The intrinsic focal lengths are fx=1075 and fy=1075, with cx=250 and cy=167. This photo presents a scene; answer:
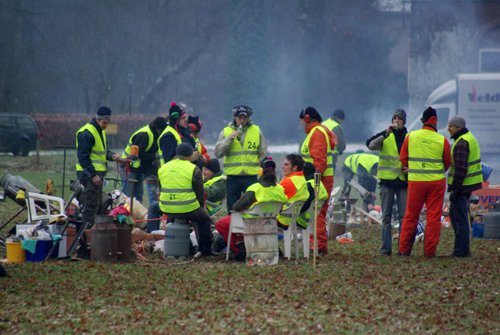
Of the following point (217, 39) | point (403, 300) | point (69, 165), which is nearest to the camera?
point (403, 300)

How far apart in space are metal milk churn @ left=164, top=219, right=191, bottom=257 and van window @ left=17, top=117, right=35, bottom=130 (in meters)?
27.8

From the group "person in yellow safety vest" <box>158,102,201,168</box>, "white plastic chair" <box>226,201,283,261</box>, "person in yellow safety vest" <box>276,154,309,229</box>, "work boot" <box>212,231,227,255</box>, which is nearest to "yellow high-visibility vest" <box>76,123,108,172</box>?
"person in yellow safety vest" <box>158,102,201,168</box>

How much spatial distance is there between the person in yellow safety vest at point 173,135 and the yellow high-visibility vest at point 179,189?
189 cm

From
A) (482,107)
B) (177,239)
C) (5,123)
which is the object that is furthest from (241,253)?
(5,123)

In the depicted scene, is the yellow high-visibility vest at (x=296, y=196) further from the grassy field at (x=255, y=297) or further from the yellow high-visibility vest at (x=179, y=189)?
the yellow high-visibility vest at (x=179, y=189)

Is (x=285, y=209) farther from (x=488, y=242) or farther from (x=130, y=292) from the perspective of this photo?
(x=488, y=242)

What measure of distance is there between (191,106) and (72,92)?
25.0ft

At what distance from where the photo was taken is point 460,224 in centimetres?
1407

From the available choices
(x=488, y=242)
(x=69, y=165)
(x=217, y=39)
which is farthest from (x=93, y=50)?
(x=488, y=242)

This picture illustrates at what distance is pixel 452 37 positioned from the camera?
43188mm

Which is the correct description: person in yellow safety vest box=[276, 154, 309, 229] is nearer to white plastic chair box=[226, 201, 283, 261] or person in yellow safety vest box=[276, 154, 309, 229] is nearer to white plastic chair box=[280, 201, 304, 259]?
white plastic chair box=[280, 201, 304, 259]

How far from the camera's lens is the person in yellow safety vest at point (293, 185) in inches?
527

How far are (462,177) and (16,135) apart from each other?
2800 centimetres

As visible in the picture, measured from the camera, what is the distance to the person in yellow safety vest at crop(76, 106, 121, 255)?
14.1 meters
